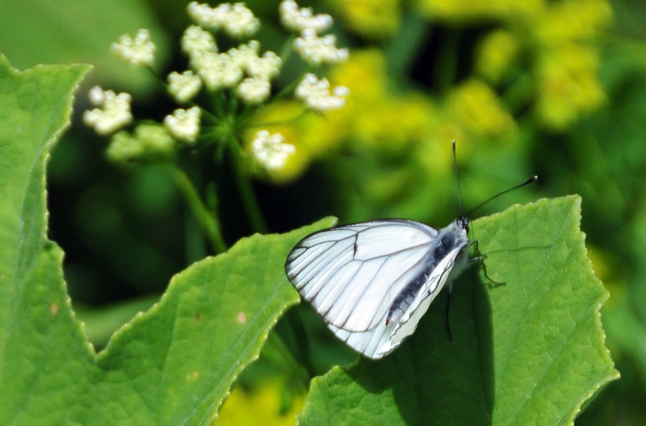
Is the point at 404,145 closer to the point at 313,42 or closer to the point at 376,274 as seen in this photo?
the point at 313,42

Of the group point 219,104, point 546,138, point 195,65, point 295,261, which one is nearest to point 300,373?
point 295,261

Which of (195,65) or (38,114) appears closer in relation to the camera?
(38,114)

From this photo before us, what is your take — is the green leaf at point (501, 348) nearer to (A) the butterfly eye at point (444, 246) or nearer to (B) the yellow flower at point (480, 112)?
(A) the butterfly eye at point (444, 246)

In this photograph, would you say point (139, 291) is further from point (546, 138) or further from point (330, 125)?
point (546, 138)

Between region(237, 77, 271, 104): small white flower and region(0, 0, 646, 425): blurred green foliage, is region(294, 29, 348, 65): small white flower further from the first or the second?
region(0, 0, 646, 425): blurred green foliage

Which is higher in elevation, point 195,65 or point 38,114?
point 38,114

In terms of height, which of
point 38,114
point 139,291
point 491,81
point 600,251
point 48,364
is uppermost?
point 38,114
